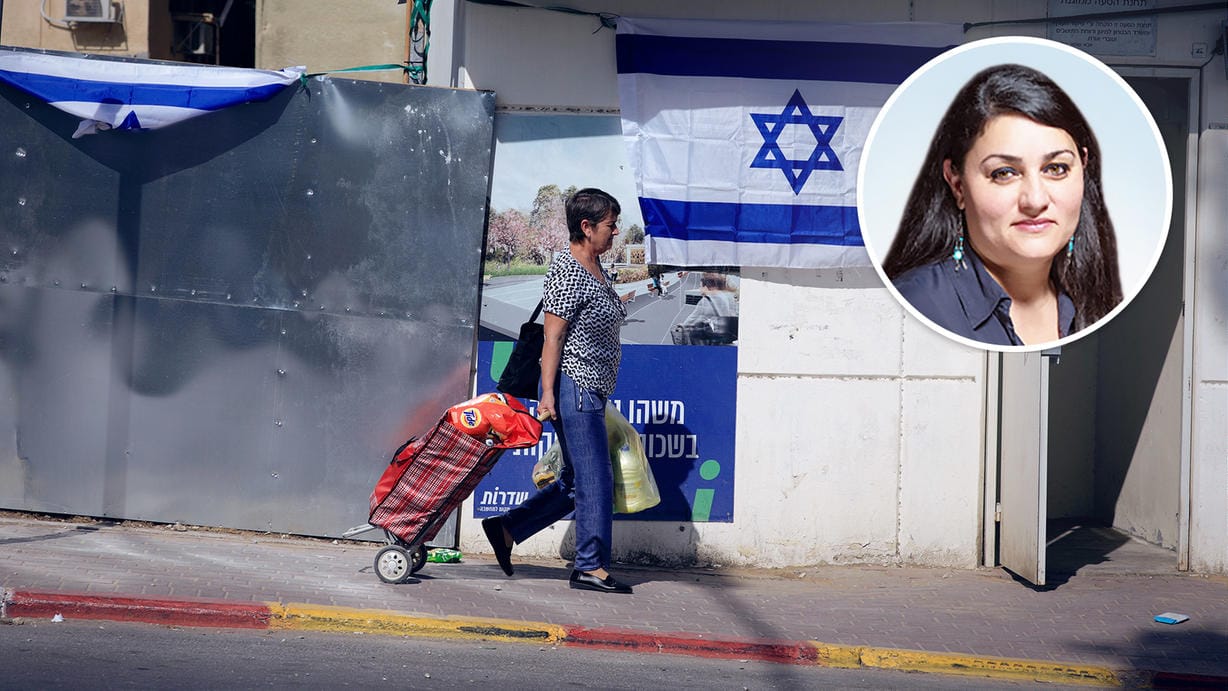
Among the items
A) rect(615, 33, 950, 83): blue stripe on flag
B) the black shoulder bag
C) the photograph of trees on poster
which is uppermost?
rect(615, 33, 950, 83): blue stripe on flag

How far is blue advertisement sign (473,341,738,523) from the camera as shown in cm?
761

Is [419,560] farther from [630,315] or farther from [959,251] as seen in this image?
[959,251]

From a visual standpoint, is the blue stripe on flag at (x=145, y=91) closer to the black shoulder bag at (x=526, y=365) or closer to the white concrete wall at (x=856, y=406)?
the white concrete wall at (x=856, y=406)

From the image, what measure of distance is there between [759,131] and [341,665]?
4.11 metres

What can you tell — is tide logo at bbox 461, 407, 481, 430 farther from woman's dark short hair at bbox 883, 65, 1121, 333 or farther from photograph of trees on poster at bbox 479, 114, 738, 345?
woman's dark short hair at bbox 883, 65, 1121, 333

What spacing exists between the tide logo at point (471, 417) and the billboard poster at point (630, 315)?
1291 millimetres

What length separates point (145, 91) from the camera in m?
7.44

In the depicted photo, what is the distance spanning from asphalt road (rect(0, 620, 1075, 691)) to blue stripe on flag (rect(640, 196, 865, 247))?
9.08 ft

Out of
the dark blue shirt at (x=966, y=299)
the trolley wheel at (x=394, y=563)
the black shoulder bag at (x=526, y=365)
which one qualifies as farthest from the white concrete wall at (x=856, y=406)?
the dark blue shirt at (x=966, y=299)

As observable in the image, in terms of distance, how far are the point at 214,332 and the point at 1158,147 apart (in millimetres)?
6500

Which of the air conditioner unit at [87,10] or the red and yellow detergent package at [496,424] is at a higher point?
the air conditioner unit at [87,10]

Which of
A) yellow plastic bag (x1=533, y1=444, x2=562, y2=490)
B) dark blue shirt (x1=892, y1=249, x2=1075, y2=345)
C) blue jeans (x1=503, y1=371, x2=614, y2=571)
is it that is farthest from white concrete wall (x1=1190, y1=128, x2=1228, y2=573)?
dark blue shirt (x1=892, y1=249, x2=1075, y2=345)

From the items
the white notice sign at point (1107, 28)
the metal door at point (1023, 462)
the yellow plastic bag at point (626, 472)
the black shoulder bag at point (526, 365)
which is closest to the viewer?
the black shoulder bag at point (526, 365)

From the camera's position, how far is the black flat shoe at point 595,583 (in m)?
6.79
